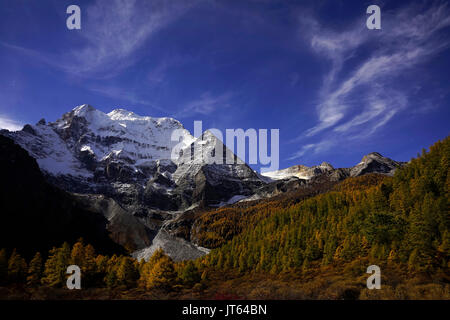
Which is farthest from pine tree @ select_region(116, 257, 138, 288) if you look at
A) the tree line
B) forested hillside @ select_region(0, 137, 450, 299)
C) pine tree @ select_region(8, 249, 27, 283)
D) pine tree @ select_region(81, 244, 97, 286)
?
pine tree @ select_region(8, 249, 27, 283)

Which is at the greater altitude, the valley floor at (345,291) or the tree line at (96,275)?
the valley floor at (345,291)

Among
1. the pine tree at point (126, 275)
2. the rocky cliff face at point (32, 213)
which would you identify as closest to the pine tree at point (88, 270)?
the pine tree at point (126, 275)

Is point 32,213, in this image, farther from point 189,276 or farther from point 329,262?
point 329,262

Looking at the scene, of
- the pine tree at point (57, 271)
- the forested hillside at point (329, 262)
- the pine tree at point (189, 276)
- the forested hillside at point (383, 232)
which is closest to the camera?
the forested hillside at point (329, 262)

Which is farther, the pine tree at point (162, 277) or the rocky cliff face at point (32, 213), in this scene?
the rocky cliff face at point (32, 213)

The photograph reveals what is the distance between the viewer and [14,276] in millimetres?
76750

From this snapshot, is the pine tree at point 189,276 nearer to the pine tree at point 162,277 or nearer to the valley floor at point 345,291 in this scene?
the pine tree at point 162,277

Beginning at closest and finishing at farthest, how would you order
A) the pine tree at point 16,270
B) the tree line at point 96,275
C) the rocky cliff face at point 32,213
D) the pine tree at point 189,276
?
the tree line at point 96,275 → the pine tree at point 189,276 → the pine tree at point 16,270 → the rocky cliff face at point 32,213

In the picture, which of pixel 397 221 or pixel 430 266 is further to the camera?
pixel 397 221

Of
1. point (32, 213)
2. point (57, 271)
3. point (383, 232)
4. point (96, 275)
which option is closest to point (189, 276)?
point (96, 275)
